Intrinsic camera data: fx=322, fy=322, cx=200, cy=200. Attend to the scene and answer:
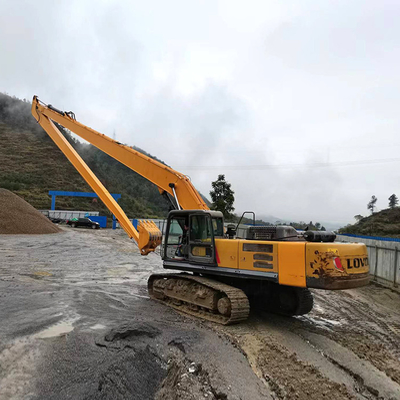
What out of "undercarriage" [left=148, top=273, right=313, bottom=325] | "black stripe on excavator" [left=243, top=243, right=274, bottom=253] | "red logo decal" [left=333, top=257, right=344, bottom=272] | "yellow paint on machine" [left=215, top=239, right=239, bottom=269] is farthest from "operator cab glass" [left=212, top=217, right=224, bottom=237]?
"red logo decal" [left=333, top=257, right=344, bottom=272]

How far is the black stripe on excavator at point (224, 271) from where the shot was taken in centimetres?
594

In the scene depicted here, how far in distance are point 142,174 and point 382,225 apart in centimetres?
4575

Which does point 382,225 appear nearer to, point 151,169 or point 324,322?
point 324,322

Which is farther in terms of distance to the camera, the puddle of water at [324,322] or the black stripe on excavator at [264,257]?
the puddle of water at [324,322]

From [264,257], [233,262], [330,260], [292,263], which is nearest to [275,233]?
[264,257]

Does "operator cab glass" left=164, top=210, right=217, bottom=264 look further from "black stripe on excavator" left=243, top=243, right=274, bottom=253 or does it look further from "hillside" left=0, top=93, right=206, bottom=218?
"hillside" left=0, top=93, right=206, bottom=218

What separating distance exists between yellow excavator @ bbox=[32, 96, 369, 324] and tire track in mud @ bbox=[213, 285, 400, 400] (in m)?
0.53

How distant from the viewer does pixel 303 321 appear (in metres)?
7.00

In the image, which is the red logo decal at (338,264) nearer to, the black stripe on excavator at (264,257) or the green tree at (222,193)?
the black stripe on excavator at (264,257)

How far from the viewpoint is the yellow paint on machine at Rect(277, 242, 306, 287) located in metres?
5.54

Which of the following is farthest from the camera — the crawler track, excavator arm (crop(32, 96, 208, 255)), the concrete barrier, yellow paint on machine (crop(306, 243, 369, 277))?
the concrete barrier

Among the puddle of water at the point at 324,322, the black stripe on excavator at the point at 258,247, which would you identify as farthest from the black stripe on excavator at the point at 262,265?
the puddle of water at the point at 324,322

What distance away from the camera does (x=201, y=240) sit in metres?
7.04

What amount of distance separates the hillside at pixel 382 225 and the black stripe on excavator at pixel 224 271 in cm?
4161
